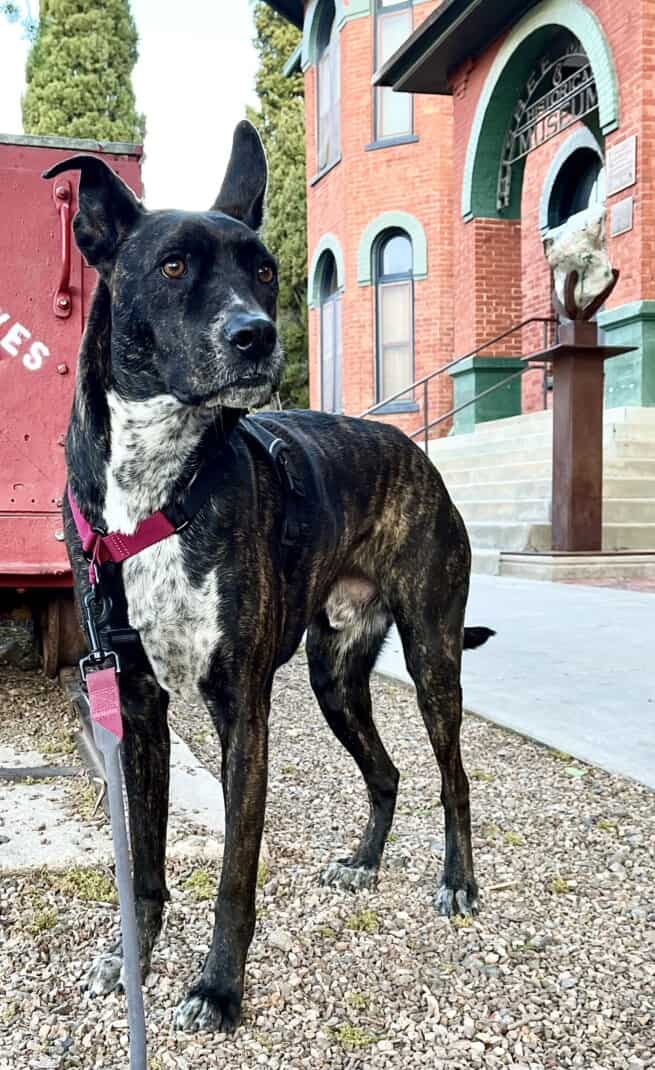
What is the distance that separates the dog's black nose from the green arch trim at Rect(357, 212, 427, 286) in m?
15.3

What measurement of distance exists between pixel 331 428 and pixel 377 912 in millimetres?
1303

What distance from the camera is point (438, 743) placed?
274 centimetres

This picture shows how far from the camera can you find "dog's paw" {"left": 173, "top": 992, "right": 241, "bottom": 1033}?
2053 mm

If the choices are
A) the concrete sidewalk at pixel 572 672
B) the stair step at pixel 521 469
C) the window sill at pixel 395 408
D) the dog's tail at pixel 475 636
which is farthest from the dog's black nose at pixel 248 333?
the window sill at pixel 395 408

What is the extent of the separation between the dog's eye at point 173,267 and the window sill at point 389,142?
16.0 metres

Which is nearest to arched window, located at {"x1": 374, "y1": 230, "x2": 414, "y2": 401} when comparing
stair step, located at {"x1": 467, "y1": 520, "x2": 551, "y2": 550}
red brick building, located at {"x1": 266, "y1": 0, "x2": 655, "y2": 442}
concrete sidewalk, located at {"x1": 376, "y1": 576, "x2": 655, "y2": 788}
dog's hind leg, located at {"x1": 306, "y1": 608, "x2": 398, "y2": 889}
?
red brick building, located at {"x1": 266, "y1": 0, "x2": 655, "y2": 442}

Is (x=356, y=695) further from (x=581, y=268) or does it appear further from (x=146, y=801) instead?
(x=581, y=268)

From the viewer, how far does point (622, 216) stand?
10.5 meters

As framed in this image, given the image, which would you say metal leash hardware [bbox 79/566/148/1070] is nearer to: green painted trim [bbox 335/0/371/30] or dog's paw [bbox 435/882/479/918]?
dog's paw [bbox 435/882/479/918]

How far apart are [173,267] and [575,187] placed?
13.6 metres

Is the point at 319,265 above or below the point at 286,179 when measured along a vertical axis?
below

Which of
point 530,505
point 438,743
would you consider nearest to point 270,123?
point 530,505

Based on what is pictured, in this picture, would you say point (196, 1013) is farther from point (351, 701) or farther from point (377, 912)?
point (351, 701)

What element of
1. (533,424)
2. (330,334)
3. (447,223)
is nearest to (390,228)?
(447,223)
